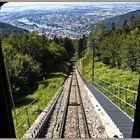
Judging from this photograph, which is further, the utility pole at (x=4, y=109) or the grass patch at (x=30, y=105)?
the grass patch at (x=30, y=105)

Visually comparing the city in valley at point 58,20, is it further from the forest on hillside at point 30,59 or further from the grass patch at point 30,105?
the grass patch at point 30,105

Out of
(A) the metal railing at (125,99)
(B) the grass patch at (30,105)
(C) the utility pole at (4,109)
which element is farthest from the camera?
(A) the metal railing at (125,99)

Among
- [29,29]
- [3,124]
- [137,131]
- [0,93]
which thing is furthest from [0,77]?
[29,29]

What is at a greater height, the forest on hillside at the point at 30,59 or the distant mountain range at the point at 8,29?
the distant mountain range at the point at 8,29

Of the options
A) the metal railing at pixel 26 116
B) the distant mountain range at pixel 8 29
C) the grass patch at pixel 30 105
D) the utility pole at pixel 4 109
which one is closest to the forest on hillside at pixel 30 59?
the grass patch at pixel 30 105

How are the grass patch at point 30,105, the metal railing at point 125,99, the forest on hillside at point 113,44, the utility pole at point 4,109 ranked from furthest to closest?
the forest on hillside at point 113,44 < the metal railing at point 125,99 < the grass patch at point 30,105 < the utility pole at point 4,109

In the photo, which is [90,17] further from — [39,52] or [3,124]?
[3,124]
